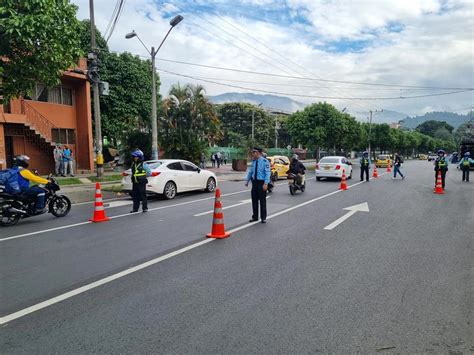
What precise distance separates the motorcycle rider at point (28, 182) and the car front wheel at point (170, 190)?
468 cm

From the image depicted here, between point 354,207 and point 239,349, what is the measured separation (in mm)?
8767

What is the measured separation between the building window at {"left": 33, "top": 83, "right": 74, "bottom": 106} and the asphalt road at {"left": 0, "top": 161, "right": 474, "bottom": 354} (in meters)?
16.5

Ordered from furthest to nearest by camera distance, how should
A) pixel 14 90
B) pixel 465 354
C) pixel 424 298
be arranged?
pixel 14 90, pixel 424 298, pixel 465 354

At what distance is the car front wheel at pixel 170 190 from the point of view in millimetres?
13352

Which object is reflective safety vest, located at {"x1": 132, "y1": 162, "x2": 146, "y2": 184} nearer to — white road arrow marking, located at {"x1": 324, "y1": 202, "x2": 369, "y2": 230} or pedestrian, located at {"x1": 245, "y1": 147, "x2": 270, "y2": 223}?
pedestrian, located at {"x1": 245, "y1": 147, "x2": 270, "y2": 223}

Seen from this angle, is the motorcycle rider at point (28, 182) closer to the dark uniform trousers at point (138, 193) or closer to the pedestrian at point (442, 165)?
the dark uniform trousers at point (138, 193)

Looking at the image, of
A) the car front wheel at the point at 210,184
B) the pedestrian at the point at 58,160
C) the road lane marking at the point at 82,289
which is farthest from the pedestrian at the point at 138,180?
the pedestrian at the point at 58,160

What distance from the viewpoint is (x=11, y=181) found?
8.73 m

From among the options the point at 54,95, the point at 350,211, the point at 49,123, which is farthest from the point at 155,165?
the point at 54,95

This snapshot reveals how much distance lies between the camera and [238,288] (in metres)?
4.59

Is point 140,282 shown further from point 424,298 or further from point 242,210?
point 242,210

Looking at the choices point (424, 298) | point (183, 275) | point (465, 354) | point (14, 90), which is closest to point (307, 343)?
point (465, 354)

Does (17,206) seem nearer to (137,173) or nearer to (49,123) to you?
(137,173)

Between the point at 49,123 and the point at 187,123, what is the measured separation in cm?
840
